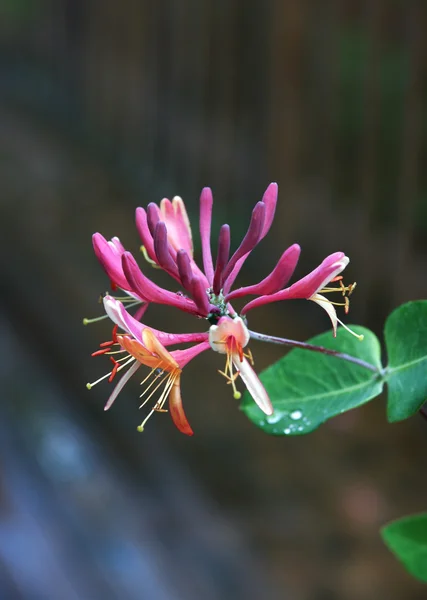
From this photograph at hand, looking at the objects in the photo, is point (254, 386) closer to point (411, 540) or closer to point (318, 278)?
point (318, 278)

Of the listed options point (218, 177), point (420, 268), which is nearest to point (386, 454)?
point (420, 268)

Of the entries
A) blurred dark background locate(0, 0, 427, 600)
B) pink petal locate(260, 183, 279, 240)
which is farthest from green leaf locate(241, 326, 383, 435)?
blurred dark background locate(0, 0, 427, 600)

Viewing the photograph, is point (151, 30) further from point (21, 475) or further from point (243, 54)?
point (21, 475)

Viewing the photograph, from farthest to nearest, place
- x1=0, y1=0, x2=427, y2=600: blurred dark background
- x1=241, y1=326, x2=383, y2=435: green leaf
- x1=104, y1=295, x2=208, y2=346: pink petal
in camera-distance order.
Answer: x1=0, y1=0, x2=427, y2=600: blurred dark background < x1=241, y1=326, x2=383, y2=435: green leaf < x1=104, y1=295, x2=208, y2=346: pink petal

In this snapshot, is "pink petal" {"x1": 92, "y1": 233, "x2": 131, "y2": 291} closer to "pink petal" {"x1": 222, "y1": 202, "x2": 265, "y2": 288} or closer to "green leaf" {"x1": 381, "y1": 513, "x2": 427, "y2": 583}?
"pink petal" {"x1": 222, "y1": 202, "x2": 265, "y2": 288}

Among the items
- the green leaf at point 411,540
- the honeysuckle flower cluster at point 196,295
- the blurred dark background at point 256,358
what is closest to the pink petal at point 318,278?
the honeysuckle flower cluster at point 196,295

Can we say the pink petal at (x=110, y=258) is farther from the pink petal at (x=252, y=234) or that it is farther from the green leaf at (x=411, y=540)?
the green leaf at (x=411, y=540)

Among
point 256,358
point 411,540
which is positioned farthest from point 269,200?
point 256,358
